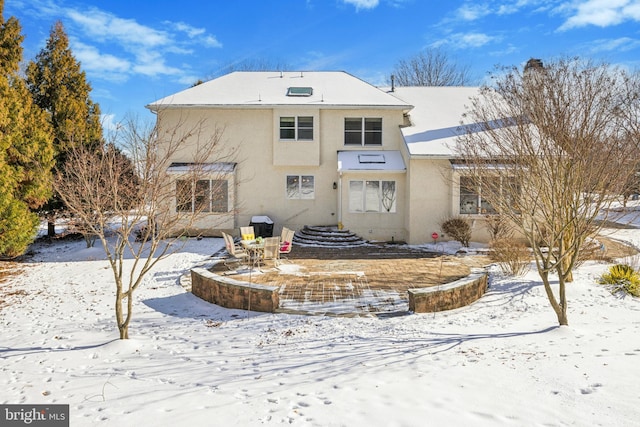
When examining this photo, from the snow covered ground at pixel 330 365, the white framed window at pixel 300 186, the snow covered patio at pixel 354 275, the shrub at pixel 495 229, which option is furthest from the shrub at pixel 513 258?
the white framed window at pixel 300 186

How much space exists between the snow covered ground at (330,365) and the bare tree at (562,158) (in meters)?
1.41

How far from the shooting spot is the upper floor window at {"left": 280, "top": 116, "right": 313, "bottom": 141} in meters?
19.2

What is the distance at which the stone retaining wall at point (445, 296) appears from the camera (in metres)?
8.37

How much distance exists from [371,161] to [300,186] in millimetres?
3622

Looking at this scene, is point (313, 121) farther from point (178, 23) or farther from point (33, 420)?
point (33, 420)

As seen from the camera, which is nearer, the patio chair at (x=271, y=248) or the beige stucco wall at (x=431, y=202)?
the patio chair at (x=271, y=248)

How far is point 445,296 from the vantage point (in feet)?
28.5

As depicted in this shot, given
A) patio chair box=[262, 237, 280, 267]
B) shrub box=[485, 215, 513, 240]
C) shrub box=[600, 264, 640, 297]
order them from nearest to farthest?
shrub box=[600, 264, 640, 297], patio chair box=[262, 237, 280, 267], shrub box=[485, 215, 513, 240]

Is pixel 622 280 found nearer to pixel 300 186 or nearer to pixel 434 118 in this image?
pixel 434 118

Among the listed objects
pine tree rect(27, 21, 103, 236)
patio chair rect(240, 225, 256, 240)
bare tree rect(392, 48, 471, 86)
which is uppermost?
bare tree rect(392, 48, 471, 86)

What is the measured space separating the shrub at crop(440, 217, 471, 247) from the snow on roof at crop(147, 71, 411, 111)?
19.5ft

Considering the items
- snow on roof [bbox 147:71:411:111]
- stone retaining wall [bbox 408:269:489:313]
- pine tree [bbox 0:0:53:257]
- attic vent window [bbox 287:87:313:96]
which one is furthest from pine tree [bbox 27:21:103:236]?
stone retaining wall [bbox 408:269:489:313]

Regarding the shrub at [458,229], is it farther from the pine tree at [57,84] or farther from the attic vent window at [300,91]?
the pine tree at [57,84]

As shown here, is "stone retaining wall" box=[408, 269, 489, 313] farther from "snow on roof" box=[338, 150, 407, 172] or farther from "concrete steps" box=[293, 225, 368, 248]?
"snow on roof" box=[338, 150, 407, 172]
